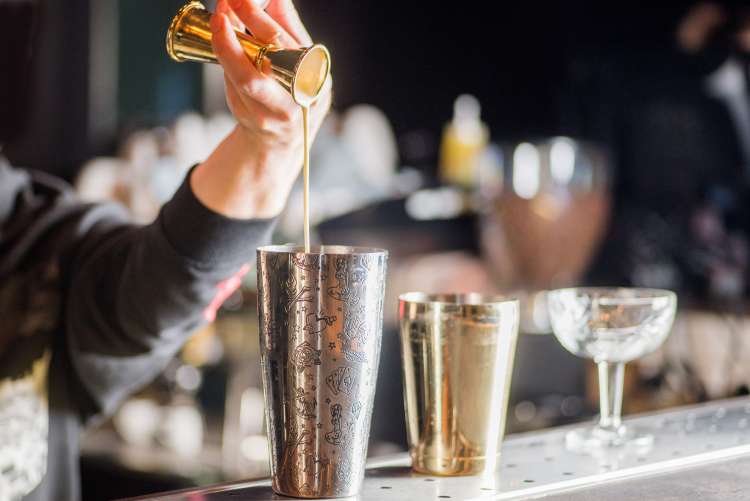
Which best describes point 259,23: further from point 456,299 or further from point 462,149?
point 462,149

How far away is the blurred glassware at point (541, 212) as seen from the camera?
3217mm

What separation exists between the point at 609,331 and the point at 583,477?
17 cm

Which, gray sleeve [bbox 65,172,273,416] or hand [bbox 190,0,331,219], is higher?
hand [bbox 190,0,331,219]

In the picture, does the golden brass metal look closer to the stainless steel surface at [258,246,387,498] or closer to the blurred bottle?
the stainless steel surface at [258,246,387,498]

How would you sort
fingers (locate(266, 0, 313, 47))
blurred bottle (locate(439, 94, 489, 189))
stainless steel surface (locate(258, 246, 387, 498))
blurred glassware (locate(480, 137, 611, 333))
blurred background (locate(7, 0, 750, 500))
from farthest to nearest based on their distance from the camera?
blurred bottle (locate(439, 94, 489, 189)) → blurred glassware (locate(480, 137, 611, 333)) → blurred background (locate(7, 0, 750, 500)) → fingers (locate(266, 0, 313, 47)) → stainless steel surface (locate(258, 246, 387, 498))

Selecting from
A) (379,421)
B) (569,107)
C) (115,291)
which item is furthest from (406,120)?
(115,291)

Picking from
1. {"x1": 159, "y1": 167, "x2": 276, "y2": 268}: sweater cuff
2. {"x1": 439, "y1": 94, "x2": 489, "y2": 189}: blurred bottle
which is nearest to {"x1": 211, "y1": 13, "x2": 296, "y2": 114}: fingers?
{"x1": 159, "y1": 167, "x2": 276, "y2": 268}: sweater cuff

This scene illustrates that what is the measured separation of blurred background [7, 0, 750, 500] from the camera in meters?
3.04

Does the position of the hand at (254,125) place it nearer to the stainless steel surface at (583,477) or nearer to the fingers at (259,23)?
the fingers at (259,23)

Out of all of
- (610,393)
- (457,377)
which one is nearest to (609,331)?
(610,393)

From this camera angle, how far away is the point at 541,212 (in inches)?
127

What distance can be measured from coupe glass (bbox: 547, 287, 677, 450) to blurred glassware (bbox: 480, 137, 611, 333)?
2.06 metres

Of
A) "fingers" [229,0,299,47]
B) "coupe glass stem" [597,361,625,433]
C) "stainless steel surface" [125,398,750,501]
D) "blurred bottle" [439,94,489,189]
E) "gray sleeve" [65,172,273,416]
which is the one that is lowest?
"stainless steel surface" [125,398,750,501]

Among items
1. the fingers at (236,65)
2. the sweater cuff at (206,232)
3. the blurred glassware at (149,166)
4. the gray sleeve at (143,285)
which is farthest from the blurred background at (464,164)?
the fingers at (236,65)
